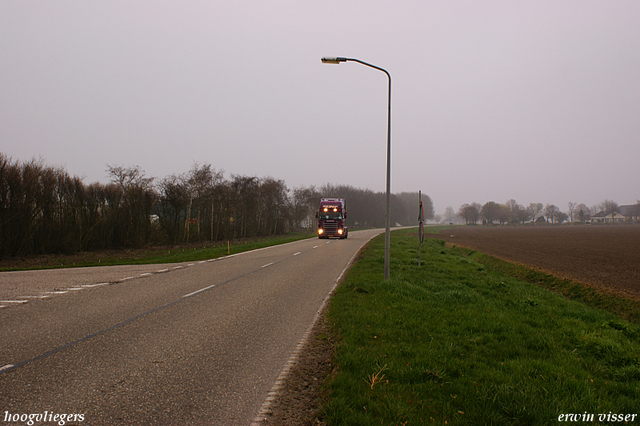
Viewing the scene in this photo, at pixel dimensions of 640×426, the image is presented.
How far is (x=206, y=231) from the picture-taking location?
37938mm

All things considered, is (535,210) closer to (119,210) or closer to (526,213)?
(526,213)

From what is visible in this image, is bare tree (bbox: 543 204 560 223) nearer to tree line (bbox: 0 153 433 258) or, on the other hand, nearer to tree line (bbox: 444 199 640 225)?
tree line (bbox: 444 199 640 225)

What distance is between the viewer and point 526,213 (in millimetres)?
180500

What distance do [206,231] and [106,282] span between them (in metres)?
27.6

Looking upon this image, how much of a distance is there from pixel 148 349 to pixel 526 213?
208 metres

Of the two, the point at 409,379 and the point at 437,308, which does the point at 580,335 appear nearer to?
the point at 437,308

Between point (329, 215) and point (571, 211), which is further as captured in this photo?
point (571, 211)

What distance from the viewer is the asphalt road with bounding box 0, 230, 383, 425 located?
3494 mm

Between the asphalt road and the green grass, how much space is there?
106 cm

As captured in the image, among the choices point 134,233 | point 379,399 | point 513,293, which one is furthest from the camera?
point 134,233

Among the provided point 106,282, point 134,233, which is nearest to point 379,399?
point 106,282

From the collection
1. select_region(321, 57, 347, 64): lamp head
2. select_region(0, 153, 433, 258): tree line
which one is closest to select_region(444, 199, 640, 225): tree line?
select_region(0, 153, 433, 258): tree line

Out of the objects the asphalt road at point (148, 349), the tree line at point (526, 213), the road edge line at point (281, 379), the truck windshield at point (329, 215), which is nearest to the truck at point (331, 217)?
the truck windshield at point (329, 215)

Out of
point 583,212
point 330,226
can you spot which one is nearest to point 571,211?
point 583,212
